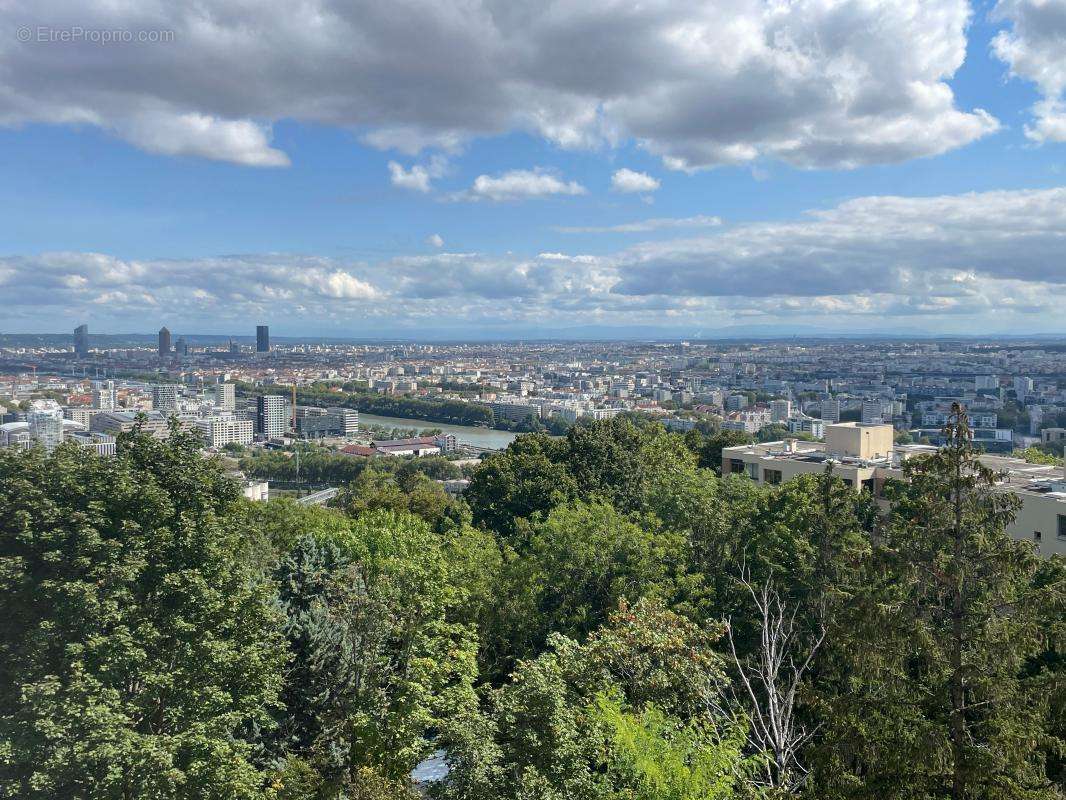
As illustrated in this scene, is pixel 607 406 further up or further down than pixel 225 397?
further down

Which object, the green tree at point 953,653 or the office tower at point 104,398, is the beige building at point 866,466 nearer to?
the green tree at point 953,653

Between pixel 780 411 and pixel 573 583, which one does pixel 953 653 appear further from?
pixel 780 411

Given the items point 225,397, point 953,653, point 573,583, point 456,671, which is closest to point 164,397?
point 225,397

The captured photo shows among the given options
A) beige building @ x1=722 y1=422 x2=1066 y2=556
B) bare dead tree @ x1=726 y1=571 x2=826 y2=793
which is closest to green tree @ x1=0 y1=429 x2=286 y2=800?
bare dead tree @ x1=726 y1=571 x2=826 y2=793

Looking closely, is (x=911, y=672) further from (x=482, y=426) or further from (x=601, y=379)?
(x=601, y=379)

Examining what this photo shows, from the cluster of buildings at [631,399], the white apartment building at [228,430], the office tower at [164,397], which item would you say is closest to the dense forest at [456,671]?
the cluster of buildings at [631,399]

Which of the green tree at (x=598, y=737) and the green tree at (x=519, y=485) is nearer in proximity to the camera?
the green tree at (x=598, y=737)
